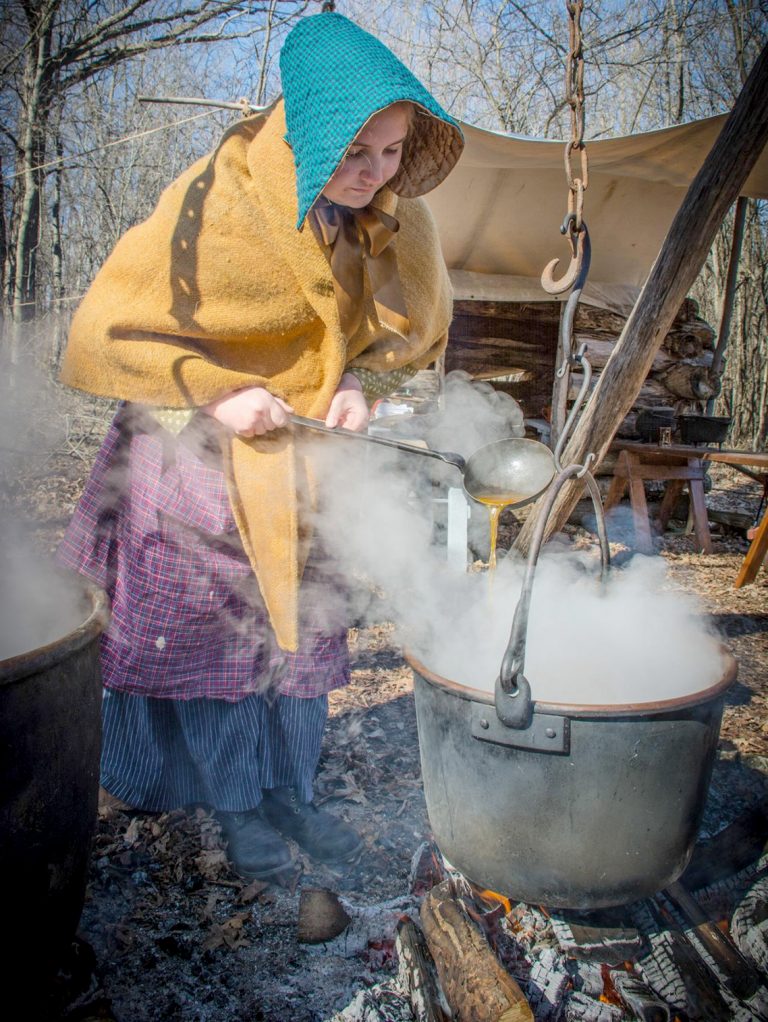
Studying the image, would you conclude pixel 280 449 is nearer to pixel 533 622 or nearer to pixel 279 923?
pixel 533 622

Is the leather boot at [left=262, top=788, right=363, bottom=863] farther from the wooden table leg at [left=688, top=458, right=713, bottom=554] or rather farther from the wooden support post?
the wooden support post

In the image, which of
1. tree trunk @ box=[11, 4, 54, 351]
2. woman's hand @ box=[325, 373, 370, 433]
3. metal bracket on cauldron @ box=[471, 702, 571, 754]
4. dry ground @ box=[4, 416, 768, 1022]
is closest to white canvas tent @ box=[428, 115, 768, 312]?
woman's hand @ box=[325, 373, 370, 433]

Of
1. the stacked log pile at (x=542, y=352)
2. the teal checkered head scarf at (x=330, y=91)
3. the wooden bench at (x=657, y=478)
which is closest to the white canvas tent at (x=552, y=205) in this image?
the stacked log pile at (x=542, y=352)

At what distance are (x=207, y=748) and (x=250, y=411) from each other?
42.2 inches

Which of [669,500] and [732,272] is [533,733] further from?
[732,272]

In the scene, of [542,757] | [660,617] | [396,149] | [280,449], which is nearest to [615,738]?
[542,757]

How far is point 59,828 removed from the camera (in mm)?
1267

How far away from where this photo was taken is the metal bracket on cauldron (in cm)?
137

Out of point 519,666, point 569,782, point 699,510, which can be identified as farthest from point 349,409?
point 699,510

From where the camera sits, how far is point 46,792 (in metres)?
1.22

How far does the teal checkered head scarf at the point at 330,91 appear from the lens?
1359mm

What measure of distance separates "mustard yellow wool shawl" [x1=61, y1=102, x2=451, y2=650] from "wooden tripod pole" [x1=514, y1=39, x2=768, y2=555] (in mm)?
864

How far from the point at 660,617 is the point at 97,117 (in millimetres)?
10265

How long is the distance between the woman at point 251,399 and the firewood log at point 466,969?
493 millimetres
